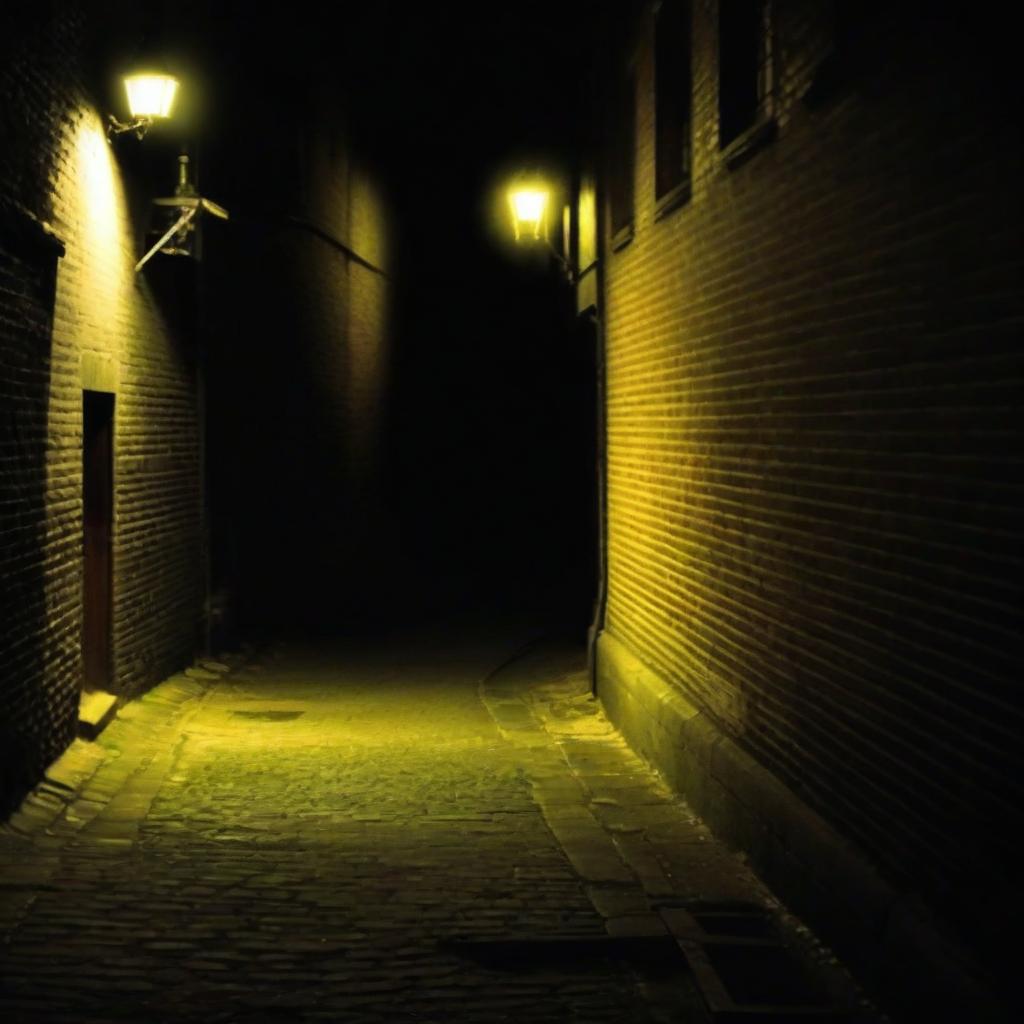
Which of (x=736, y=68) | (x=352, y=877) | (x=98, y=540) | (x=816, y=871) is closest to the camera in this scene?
(x=816, y=871)

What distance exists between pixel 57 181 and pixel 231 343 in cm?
642

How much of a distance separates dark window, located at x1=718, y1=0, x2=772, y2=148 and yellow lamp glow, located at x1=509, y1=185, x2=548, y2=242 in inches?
229

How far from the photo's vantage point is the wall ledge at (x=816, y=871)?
4617 mm

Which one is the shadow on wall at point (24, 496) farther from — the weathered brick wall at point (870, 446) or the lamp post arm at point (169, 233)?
the weathered brick wall at point (870, 446)

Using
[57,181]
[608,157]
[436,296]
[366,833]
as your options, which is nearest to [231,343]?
[608,157]

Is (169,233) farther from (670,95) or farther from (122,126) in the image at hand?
(670,95)

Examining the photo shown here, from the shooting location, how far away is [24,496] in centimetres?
830

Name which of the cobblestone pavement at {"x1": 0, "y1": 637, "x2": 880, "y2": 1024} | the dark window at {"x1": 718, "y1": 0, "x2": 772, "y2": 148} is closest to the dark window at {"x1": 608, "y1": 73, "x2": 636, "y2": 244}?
the dark window at {"x1": 718, "y1": 0, "x2": 772, "y2": 148}

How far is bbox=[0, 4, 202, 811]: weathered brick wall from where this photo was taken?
808 centimetres

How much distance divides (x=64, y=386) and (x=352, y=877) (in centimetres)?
425

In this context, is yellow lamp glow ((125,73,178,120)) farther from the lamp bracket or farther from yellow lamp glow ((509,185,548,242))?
yellow lamp glow ((509,185,548,242))

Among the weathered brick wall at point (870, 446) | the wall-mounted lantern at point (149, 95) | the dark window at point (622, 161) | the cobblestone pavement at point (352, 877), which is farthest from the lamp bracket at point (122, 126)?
the cobblestone pavement at point (352, 877)

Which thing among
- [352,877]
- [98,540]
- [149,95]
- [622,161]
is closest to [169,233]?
[149,95]

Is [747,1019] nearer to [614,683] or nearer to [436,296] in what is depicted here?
[614,683]
